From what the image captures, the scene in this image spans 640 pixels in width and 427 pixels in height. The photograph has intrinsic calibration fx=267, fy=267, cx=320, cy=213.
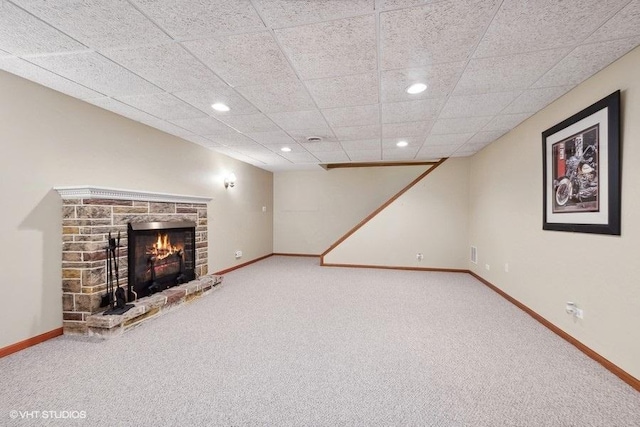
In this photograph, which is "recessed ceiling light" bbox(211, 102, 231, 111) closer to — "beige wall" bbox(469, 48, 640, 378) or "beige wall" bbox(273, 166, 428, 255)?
"beige wall" bbox(469, 48, 640, 378)

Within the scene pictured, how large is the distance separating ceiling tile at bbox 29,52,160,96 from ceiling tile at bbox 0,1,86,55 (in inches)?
3.8

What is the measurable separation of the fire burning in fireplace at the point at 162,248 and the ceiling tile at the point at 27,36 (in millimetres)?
2299

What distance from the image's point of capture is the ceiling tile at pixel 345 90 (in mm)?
2314

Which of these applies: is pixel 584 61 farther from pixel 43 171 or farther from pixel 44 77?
pixel 43 171

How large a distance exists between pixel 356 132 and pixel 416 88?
1.42 metres

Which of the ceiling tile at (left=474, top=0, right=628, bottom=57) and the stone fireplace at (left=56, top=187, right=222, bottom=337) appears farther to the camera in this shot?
the stone fireplace at (left=56, top=187, right=222, bottom=337)

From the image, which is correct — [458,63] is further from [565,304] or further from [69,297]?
[69,297]

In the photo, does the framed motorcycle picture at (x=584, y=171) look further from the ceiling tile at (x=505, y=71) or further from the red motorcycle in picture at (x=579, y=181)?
the ceiling tile at (x=505, y=71)

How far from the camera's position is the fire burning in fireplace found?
359 cm

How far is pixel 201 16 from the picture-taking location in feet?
5.19

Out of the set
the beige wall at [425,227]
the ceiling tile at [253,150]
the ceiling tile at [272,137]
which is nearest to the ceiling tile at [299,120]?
the ceiling tile at [272,137]

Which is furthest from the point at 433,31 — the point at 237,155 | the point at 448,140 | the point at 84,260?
the point at 237,155

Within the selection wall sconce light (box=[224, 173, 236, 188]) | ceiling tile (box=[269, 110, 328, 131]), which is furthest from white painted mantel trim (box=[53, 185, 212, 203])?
ceiling tile (box=[269, 110, 328, 131])

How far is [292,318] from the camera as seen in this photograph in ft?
10.4
